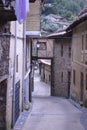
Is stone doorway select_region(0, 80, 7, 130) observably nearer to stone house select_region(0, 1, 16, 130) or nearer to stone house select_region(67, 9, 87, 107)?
stone house select_region(0, 1, 16, 130)

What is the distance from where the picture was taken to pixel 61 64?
43625 millimetres

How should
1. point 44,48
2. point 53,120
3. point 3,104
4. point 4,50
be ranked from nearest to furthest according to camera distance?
point 4,50 < point 3,104 < point 53,120 < point 44,48

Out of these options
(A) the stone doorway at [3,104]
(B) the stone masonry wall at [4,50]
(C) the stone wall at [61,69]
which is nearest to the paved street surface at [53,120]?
(A) the stone doorway at [3,104]

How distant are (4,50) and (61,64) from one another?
91.9 ft

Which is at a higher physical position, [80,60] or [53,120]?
[80,60]

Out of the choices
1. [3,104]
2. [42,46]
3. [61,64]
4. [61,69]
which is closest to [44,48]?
[42,46]

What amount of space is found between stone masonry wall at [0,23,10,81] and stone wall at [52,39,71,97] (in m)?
24.9

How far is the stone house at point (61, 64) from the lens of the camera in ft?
138

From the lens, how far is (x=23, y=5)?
35.3ft

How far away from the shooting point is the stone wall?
42.3 metres

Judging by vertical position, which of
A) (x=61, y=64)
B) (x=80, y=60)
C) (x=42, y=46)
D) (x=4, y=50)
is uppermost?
(x=4, y=50)

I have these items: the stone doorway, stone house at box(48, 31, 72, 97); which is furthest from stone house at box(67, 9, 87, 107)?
the stone doorway

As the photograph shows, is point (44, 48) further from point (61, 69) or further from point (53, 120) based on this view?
point (53, 120)

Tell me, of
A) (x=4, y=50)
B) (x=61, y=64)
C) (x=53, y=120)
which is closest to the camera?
(x=4, y=50)
